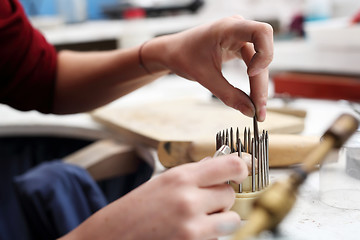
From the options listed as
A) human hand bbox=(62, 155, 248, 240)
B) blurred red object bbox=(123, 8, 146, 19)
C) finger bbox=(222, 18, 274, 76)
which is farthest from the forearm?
blurred red object bbox=(123, 8, 146, 19)

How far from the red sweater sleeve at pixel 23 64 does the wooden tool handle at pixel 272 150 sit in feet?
1.27

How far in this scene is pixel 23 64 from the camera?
0.97m

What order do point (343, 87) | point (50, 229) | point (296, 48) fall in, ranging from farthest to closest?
point (296, 48)
point (343, 87)
point (50, 229)

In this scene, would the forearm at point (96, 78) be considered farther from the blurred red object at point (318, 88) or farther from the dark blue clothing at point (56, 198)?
the blurred red object at point (318, 88)

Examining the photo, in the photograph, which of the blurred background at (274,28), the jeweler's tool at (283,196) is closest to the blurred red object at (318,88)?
the blurred background at (274,28)

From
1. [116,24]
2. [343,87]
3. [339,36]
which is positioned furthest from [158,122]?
[116,24]

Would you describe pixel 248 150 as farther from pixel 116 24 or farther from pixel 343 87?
pixel 116 24

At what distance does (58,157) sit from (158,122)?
44cm

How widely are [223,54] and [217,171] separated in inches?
14.7

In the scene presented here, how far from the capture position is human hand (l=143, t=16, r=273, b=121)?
2.10 ft

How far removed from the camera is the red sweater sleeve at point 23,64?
0.94 meters

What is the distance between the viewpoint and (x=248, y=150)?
59 cm

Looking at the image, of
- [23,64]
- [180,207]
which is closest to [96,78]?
[23,64]

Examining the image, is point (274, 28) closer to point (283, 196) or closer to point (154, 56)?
point (154, 56)
